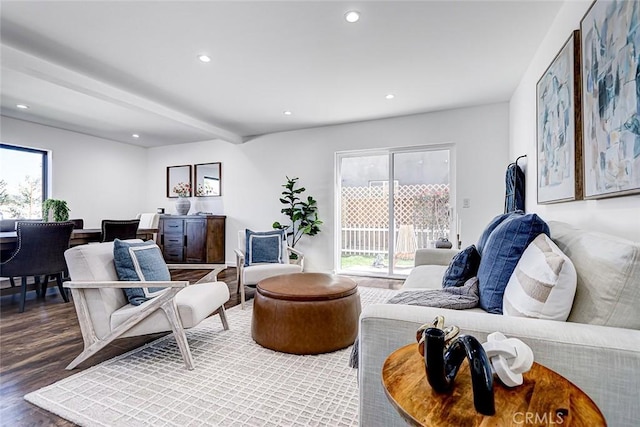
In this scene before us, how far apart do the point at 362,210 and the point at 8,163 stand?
17.8 ft

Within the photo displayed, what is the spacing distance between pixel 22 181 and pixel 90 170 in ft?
3.29

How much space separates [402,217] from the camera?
4855mm

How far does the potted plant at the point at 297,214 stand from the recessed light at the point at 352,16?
3013 millimetres

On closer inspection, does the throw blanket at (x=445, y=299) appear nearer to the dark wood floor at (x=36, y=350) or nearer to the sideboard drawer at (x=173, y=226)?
the dark wood floor at (x=36, y=350)

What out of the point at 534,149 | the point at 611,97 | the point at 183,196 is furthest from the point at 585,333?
the point at 183,196

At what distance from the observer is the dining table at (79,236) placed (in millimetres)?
3162

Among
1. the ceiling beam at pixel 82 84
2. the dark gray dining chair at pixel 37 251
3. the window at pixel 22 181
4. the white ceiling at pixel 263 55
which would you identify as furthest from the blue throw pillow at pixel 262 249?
the window at pixel 22 181

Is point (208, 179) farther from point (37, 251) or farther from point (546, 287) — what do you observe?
point (546, 287)

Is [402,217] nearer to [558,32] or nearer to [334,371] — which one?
[558,32]

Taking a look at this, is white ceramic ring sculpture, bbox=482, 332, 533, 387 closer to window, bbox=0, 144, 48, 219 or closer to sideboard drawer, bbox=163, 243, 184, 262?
sideboard drawer, bbox=163, 243, 184, 262

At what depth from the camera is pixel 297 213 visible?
514 centimetres

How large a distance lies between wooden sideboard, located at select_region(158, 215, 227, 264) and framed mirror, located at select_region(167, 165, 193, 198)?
779 mm

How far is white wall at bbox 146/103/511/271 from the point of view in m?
4.22

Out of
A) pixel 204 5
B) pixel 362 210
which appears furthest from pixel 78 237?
pixel 362 210
